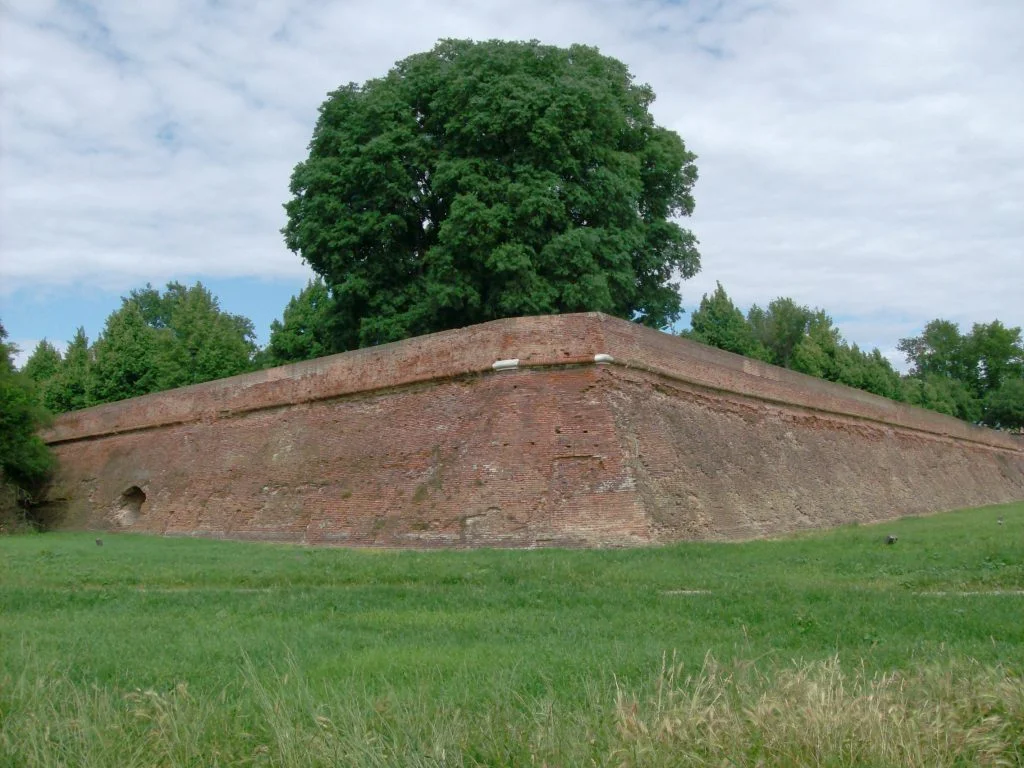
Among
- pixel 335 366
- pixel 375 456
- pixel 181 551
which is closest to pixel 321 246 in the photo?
pixel 335 366

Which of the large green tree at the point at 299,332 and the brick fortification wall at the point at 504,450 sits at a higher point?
the large green tree at the point at 299,332

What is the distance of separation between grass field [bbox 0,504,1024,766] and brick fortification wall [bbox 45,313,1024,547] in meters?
1.99

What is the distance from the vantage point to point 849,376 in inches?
1628

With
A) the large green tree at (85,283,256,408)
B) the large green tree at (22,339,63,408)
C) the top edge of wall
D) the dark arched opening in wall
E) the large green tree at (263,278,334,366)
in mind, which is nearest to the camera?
the top edge of wall

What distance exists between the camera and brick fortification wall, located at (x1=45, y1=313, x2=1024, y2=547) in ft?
45.3

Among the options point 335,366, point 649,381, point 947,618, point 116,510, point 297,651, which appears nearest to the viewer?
point 297,651

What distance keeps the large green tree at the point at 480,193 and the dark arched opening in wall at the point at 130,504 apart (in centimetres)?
636

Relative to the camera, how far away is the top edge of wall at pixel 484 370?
48.1 feet

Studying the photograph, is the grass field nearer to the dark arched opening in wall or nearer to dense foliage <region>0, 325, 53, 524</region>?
the dark arched opening in wall

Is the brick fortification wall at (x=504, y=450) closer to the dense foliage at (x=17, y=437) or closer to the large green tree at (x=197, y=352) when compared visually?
the dense foliage at (x=17, y=437)

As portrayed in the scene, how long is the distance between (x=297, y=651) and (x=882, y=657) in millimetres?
3608

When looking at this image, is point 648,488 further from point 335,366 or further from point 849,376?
point 849,376

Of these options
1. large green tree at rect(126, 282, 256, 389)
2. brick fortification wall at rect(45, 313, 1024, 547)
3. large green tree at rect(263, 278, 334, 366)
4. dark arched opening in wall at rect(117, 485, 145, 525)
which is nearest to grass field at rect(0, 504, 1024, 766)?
brick fortification wall at rect(45, 313, 1024, 547)

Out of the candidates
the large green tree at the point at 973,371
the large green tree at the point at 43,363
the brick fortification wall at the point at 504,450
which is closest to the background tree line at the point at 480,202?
the brick fortification wall at the point at 504,450
